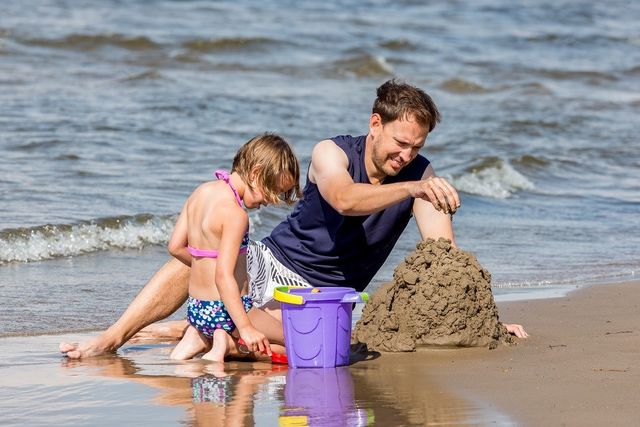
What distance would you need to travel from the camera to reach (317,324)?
4863 millimetres

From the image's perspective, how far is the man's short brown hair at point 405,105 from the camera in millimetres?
5000

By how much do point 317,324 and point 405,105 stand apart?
3.42 ft

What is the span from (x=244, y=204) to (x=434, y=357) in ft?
3.69

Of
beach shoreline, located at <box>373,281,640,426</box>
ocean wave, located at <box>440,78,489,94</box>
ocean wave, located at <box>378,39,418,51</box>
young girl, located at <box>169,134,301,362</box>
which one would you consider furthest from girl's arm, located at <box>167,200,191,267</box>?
ocean wave, located at <box>378,39,418,51</box>

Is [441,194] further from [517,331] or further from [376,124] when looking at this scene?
[517,331]

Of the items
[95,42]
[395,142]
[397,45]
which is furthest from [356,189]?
[397,45]

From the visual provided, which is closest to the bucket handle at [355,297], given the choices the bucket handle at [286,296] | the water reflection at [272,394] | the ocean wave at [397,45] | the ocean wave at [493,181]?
the bucket handle at [286,296]

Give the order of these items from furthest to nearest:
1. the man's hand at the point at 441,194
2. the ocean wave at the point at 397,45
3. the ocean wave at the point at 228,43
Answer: the ocean wave at the point at 397,45 < the ocean wave at the point at 228,43 < the man's hand at the point at 441,194

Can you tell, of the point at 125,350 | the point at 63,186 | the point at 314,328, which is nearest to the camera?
the point at 314,328

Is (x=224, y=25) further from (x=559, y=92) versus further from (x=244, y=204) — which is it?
(x=244, y=204)

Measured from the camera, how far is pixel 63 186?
32.4ft

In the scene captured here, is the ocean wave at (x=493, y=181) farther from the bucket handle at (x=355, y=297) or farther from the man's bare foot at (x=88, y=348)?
the bucket handle at (x=355, y=297)

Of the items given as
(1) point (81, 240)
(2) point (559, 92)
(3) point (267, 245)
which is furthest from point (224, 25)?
(3) point (267, 245)

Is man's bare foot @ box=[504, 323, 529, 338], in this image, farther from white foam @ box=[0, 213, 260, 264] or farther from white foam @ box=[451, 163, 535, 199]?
white foam @ box=[451, 163, 535, 199]
